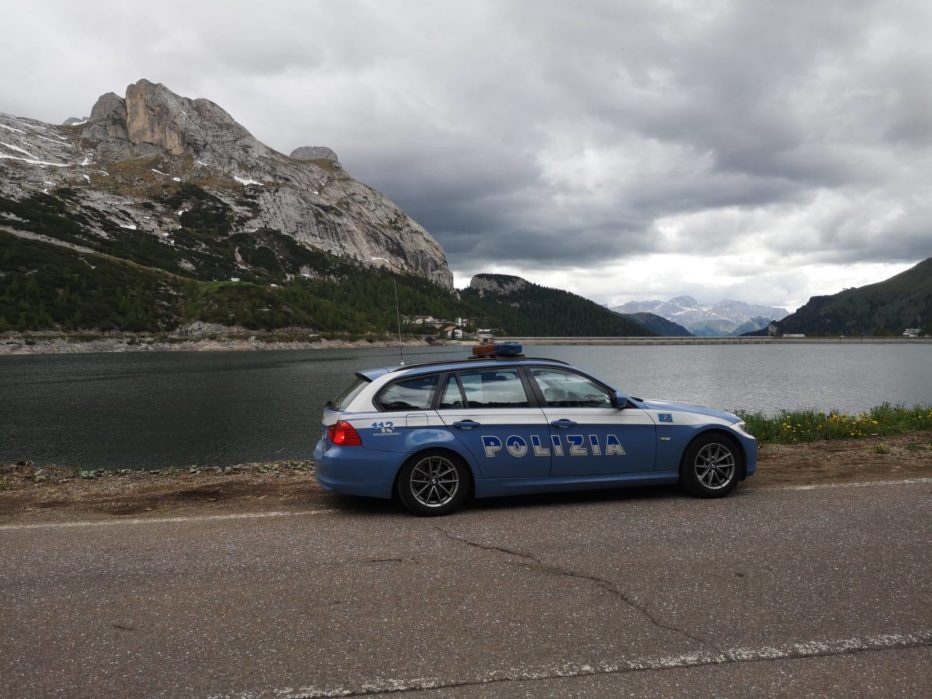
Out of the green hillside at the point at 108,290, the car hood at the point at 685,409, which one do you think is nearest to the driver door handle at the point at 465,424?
the car hood at the point at 685,409

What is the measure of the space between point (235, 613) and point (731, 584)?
3855 mm

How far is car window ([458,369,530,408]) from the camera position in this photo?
25.5ft

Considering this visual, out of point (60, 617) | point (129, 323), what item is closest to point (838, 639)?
point (60, 617)

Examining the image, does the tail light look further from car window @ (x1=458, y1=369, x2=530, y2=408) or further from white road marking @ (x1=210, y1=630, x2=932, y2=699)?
white road marking @ (x1=210, y1=630, x2=932, y2=699)

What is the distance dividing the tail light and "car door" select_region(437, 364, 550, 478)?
1032 millimetres

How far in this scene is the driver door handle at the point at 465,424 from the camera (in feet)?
24.5

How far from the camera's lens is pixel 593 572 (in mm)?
5266

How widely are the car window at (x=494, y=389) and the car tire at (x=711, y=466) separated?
2.26m

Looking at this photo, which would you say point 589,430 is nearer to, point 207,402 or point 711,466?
point 711,466

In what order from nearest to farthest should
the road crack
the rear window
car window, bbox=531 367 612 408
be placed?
the road crack → the rear window → car window, bbox=531 367 612 408

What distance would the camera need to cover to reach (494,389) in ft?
25.8

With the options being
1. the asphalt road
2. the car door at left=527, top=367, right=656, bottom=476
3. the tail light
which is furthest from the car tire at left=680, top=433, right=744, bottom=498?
the tail light

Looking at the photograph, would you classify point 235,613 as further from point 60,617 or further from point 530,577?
point 530,577

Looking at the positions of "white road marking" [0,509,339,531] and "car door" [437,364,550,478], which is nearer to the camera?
"white road marking" [0,509,339,531]
